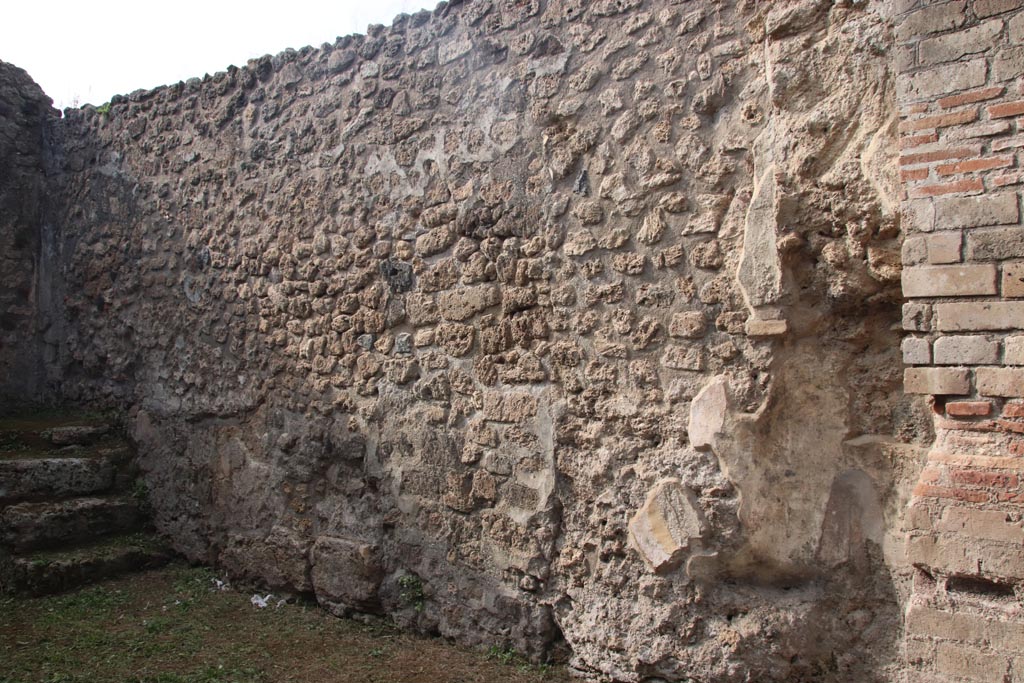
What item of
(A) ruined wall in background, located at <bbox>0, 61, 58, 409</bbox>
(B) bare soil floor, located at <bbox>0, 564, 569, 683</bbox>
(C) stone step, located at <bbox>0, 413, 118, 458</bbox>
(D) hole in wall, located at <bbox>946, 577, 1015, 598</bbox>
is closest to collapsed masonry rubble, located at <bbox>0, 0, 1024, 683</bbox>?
(D) hole in wall, located at <bbox>946, 577, 1015, 598</bbox>

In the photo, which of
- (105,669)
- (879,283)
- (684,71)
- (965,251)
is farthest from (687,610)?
(105,669)

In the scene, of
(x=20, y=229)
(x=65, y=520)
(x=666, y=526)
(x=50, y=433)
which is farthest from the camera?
(x=20, y=229)

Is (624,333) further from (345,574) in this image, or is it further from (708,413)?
(345,574)

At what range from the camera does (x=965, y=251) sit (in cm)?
249

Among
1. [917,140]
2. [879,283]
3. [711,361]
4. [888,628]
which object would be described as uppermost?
[917,140]

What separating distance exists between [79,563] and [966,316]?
4.82 m

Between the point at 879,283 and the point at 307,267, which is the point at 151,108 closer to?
the point at 307,267

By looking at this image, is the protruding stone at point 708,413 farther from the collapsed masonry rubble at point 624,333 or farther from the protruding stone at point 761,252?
the protruding stone at point 761,252

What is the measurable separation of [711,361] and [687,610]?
37.7 inches

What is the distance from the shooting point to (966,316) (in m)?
2.47

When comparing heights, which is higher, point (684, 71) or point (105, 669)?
point (684, 71)

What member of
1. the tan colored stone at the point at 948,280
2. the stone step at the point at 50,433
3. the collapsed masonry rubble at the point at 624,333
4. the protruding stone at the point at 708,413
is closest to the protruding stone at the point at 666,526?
the collapsed masonry rubble at the point at 624,333

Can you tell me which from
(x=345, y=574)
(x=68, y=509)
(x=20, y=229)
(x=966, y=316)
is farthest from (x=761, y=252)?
(x=20, y=229)

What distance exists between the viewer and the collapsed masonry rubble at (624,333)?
2543mm
